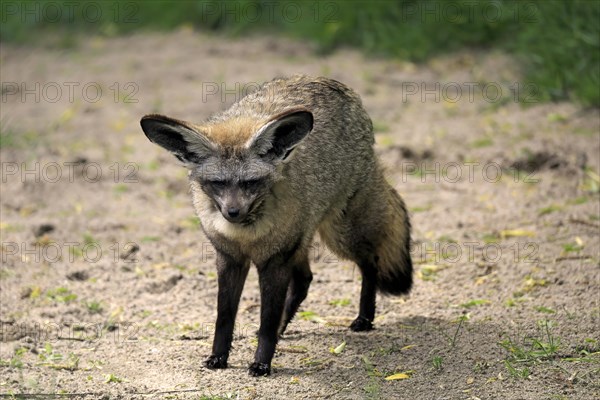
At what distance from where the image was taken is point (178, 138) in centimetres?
516

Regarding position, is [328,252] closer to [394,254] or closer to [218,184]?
[394,254]

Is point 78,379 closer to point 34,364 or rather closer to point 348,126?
point 34,364

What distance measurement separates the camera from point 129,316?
6.30m

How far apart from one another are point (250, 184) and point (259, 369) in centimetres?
102

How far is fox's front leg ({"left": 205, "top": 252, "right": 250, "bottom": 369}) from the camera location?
542cm

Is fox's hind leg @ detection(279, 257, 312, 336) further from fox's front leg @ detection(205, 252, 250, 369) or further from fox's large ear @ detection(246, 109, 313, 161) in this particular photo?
fox's large ear @ detection(246, 109, 313, 161)

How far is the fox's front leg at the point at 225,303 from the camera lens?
542 centimetres

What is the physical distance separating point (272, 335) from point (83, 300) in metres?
1.69

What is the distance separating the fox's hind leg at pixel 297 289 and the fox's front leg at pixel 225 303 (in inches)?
21.5

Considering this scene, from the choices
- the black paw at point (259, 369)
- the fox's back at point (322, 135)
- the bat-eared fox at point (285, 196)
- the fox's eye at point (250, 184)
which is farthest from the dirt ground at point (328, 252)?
the fox's eye at point (250, 184)

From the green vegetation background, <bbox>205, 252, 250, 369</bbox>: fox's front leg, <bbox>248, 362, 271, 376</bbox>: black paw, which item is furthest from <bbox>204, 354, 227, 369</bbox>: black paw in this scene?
the green vegetation background

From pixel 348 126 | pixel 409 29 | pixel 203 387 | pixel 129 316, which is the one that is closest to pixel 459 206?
pixel 348 126

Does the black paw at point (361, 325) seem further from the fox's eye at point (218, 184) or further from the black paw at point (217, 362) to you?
the fox's eye at point (218, 184)

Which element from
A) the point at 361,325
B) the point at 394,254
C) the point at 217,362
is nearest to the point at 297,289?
the point at 361,325
